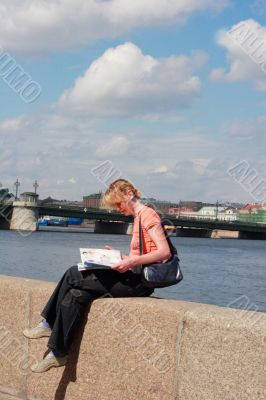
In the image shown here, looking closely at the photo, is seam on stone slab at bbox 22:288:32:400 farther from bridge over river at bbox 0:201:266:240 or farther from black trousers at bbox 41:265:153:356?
bridge over river at bbox 0:201:266:240

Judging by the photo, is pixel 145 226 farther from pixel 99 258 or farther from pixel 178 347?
pixel 178 347

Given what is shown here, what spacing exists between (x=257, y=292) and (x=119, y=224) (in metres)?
76.8

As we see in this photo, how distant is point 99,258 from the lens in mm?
3670

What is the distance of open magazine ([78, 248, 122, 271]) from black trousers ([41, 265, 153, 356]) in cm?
4

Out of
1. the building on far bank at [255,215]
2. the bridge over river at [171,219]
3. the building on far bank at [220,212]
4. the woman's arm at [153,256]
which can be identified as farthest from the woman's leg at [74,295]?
the building on far bank at [220,212]

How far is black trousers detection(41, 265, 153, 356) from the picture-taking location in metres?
3.63

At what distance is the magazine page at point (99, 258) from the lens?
365cm

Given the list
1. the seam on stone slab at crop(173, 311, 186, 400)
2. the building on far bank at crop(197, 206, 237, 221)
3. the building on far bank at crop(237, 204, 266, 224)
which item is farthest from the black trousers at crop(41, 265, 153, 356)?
the building on far bank at crop(197, 206, 237, 221)

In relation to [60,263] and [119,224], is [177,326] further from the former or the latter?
[119,224]

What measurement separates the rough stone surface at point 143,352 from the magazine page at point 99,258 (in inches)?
7.8

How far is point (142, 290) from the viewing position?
370 centimetres

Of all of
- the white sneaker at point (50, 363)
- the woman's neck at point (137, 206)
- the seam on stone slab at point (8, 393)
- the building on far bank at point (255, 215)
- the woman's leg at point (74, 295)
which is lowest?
the seam on stone slab at point (8, 393)

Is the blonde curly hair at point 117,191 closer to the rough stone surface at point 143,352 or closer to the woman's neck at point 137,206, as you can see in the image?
the woman's neck at point 137,206

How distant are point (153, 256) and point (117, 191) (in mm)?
425
